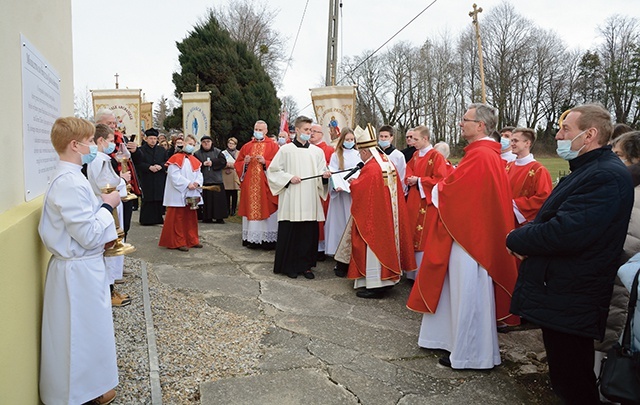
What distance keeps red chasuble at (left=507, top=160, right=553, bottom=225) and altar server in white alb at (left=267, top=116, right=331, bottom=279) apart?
8.53ft

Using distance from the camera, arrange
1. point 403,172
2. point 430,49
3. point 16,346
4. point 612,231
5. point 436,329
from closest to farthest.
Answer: point 16,346
point 612,231
point 436,329
point 403,172
point 430,49

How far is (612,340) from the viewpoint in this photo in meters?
3.06

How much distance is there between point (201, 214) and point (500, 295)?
916cm

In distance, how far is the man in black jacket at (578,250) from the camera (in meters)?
2.69

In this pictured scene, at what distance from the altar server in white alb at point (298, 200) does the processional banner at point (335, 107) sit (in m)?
2.92

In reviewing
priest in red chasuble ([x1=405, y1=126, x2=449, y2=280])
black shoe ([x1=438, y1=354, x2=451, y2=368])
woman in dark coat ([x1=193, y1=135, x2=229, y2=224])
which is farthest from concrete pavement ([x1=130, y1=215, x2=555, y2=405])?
woman in dark coat ([x1=193, y1=135, x2=229, y2=224])

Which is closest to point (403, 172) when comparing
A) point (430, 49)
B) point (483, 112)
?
point (483, 112)

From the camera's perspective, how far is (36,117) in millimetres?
3141

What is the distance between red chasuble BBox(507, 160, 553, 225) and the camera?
507 centimetres

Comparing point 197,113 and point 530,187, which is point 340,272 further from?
point 197,113

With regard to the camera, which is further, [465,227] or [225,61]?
[225,61]

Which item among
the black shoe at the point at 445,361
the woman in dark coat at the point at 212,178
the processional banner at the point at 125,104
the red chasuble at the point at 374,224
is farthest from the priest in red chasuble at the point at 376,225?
the processional banner at the point at 125,104

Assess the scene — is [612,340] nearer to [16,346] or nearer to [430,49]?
[16,346]

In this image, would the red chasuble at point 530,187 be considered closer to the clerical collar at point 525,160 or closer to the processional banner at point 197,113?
the clerical collar at point 525,160
